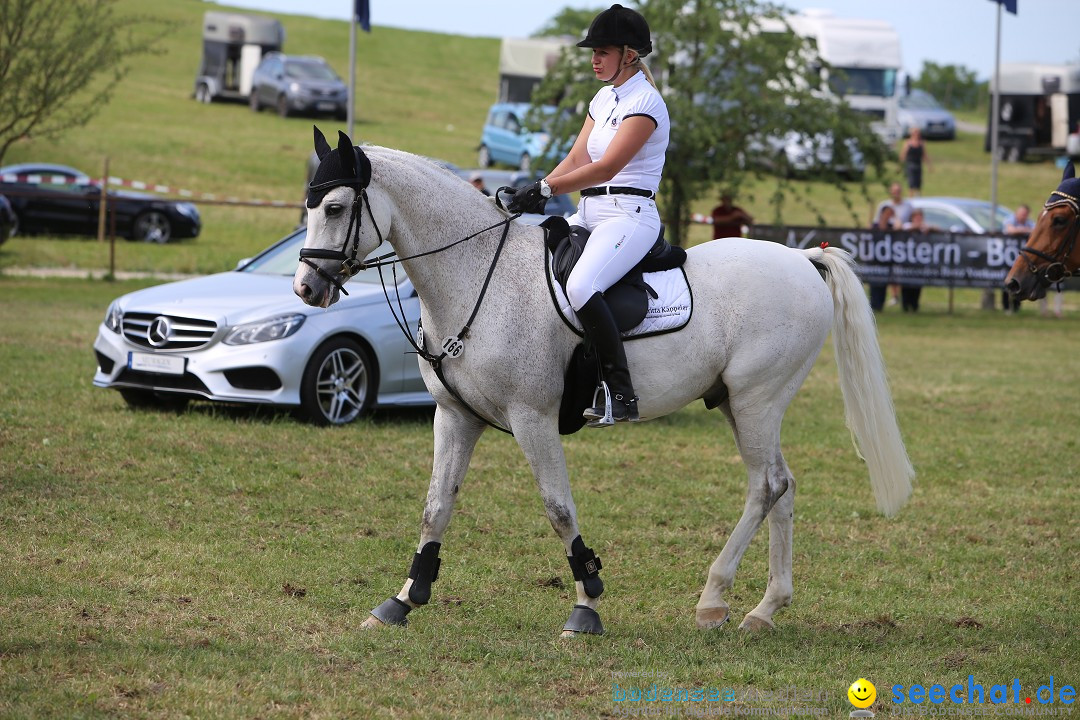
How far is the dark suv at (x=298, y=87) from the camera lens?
137 feet

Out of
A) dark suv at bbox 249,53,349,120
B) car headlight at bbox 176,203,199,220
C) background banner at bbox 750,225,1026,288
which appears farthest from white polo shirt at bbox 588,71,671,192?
dark suv at bbox 249,53,349,120

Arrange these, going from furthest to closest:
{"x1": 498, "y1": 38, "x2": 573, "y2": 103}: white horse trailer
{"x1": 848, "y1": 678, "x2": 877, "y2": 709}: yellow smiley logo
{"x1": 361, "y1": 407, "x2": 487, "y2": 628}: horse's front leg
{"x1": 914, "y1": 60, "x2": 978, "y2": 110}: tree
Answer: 1. {"x1": 914, "y1": 60, "x2": 978, "y2": 110}: tree
2. {"x1": 498, "y1": 38, "x2": 573, "y2": 103}: white horse trailer
3. {"x1": 361, "y1": 407, "x2": 487, "y2": 628}: horse's front leg
4. {"x1": 848, "y1": 678, "x2": 877, "y2": 709}: yellow smiley logo

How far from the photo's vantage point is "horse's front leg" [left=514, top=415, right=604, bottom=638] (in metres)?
5.91

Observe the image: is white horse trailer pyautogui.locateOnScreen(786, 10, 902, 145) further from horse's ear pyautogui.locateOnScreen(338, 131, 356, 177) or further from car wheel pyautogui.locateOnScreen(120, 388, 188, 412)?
horse's ear pyautogui.locateOnScreen(338, 131, 356, 177)

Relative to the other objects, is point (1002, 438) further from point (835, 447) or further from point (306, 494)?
point (306, 494)

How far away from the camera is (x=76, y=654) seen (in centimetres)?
520

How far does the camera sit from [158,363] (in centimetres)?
1049

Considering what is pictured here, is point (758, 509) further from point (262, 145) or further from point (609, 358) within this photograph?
point (262, 145)

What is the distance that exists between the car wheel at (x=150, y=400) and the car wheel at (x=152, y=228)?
15743 mm

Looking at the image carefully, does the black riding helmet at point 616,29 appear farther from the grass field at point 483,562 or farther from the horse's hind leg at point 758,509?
the grass field at point 483,562

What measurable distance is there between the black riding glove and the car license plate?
17.5 ft

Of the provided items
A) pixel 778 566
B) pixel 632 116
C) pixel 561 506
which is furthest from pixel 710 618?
pixel 632 116

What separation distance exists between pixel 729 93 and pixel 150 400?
45.4 ft

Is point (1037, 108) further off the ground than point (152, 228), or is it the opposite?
point (1037, 108)
